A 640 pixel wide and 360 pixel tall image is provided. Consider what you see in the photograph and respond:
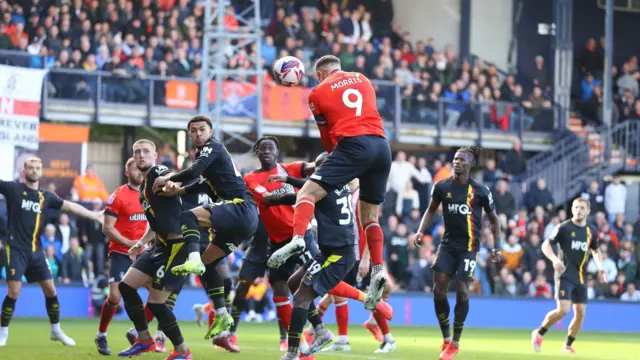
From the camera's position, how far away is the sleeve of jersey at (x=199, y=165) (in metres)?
12.0

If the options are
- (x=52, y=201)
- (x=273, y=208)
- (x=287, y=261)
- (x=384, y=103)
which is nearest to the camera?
(x=273, y=208)

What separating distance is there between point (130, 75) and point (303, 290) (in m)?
17.0

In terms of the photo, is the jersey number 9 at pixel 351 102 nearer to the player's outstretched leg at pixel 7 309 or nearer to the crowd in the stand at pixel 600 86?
the player's outstretched leg at pixel 7 309

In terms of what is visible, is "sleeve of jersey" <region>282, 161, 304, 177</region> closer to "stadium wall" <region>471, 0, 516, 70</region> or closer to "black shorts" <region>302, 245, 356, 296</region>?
"black shorts" <region>302, 245, 356, 296</region>

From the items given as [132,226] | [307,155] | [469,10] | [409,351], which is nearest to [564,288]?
[409,351]

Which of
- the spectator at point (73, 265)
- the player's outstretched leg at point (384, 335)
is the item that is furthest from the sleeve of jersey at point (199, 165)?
the spectator at point (73, 265)

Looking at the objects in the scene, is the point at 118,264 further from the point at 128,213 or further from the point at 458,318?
the point at 458,318

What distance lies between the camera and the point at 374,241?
1184 centimetres

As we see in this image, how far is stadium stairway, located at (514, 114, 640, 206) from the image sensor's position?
3294 centimetres

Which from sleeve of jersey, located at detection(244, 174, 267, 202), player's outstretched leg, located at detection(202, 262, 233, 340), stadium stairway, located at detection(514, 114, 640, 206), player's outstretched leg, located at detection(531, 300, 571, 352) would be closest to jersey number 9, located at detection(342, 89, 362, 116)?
player's outstretched leg, located at detection(202, 262, 233, 340)

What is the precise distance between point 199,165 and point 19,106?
1393 cm

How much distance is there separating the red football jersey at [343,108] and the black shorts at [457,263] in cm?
381

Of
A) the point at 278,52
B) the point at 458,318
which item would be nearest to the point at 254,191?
the point at 458,318

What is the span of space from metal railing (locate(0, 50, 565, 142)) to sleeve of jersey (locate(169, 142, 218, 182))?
46.9 ft
